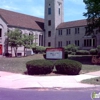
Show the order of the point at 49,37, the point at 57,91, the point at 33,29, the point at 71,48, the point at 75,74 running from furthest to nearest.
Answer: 1. the point at 49,37
2. the point at 33,29
3. the point at 71,48
4. the point at 75,74
5. the point at 57,91

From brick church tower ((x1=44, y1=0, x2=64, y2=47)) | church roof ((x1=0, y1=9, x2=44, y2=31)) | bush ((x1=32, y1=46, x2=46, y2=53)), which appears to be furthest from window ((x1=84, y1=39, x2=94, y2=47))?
church roof ((x1=0, y1=9, x2=44, y2=31))

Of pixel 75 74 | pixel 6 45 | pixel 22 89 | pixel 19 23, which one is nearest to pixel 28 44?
pixel 6 45

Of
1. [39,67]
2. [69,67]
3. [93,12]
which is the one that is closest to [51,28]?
[93,12]

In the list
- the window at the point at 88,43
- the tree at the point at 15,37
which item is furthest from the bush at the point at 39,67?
the window at the point at 88,43

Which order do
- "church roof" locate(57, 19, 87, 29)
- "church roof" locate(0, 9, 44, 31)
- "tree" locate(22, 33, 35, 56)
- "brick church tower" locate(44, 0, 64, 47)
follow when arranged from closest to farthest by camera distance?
1. "tree" locate(22, 33, 35, 56)
2. "church roof" locate(0, 9, 44, 31)
3. "church roof" locate(57, 19, 87, 29)
4. "brick church tower" locate(44, 0, 64, 47)

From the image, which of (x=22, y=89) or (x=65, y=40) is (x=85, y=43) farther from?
(x=22, y=89)

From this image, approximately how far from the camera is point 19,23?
2024 inches

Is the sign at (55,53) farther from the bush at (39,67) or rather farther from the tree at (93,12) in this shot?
the tree at (93,12)

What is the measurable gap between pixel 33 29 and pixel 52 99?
157ft

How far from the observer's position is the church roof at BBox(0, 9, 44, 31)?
4912 cm

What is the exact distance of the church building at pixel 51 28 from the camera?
48.6 meters

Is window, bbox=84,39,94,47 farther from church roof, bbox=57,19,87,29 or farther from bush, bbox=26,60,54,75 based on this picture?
bush, bbox=26,60,54,75

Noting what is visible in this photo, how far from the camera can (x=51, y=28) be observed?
58.7m

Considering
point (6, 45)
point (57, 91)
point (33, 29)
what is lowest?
point (57, 91)
